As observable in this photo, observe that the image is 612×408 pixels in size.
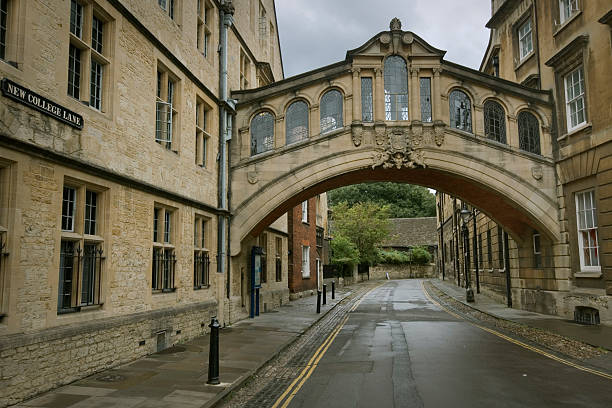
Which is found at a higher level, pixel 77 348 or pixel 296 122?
pixel 296 122

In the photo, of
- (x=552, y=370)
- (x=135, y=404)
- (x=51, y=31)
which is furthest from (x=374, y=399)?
(x=51, y=31)

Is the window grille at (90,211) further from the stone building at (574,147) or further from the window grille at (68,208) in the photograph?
the stone building at (574,147)

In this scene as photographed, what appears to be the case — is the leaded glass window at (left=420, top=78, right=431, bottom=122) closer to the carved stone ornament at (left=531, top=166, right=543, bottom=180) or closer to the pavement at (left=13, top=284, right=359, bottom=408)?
the carved stone ornament at (left=531, top=166, right=543, bottom=180)

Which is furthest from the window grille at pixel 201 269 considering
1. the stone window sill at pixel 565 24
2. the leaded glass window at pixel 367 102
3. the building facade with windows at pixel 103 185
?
the stone window sill at pixel 565 24

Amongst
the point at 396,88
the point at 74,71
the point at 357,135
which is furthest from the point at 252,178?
the point at 74,71

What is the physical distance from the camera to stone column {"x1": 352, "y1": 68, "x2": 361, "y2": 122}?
18047mm

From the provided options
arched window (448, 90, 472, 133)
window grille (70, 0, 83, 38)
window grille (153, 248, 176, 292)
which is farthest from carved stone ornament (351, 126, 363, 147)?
window grille (70, 0, 83, 38)

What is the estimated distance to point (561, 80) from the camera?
18250 millimetres

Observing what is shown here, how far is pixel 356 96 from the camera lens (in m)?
18.1

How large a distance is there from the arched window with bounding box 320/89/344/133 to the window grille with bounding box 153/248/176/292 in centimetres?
791

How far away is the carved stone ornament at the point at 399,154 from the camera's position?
1795cm

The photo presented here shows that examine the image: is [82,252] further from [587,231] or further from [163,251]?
[587,231]

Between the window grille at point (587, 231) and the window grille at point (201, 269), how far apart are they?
1264 cm

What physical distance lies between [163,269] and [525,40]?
1844 cm
